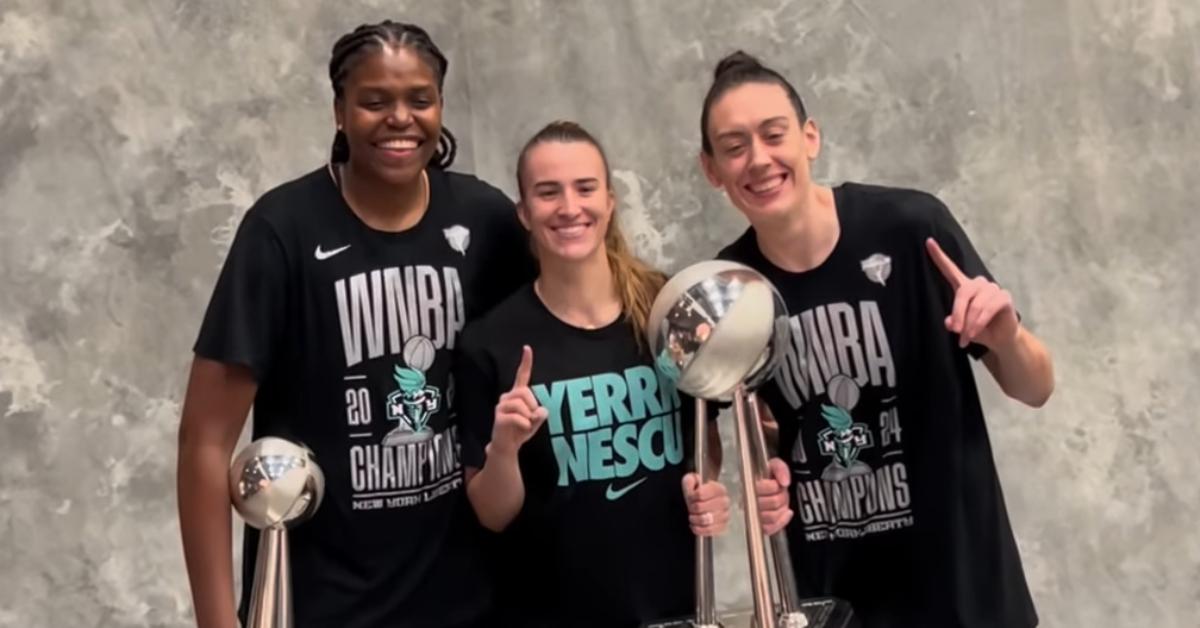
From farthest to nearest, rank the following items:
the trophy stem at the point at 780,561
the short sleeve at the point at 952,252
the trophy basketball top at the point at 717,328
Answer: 1. the short sleeve at the point at 952,252
2. the trophy stem at the point at 780,561
3. the trophy basketball top at the point at 717,328

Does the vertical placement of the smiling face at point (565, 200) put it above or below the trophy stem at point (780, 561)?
above

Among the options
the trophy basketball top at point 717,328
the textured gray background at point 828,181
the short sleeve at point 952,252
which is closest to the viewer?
the trophy basketball top at point 717,328

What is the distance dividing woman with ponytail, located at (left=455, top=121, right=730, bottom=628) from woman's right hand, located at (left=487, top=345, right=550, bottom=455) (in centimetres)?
2

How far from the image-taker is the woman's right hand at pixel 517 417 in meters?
1.21

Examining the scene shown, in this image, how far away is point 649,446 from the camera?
135 cm

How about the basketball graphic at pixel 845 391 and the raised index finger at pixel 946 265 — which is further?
the basketball graphic at pixel 845 391

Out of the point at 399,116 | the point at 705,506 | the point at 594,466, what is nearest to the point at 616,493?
the point at 594,466

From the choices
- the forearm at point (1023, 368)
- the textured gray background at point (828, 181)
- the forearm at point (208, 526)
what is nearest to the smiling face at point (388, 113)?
the forearm at point (208, 526)

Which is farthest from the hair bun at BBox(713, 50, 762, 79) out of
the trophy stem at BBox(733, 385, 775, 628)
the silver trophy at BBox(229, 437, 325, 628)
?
the silver trophy at BBox(229, 437, 325, 628)

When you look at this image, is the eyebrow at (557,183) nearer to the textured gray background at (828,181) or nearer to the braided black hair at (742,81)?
the braided black hair at (742,81)

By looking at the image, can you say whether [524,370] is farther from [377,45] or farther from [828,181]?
[828,181]

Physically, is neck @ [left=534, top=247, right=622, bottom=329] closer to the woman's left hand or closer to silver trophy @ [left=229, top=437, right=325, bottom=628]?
the woman's left hand

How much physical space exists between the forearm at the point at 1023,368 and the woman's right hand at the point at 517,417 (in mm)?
479

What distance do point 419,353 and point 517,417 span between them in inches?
8.3
